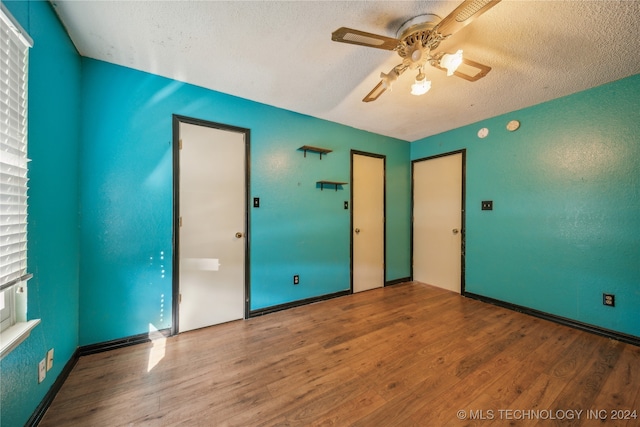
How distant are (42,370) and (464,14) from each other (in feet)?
10.1

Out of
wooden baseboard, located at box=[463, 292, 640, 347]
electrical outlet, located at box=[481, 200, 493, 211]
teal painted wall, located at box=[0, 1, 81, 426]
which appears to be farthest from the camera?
electrical outlet, located at box=[481, 200, 493, 211]

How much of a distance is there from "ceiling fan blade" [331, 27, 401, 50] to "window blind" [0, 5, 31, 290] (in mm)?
1512

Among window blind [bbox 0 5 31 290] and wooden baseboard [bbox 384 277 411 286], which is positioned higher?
window blind [bbox 0 5 31 290]

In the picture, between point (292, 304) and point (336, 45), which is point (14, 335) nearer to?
point (292, 304)

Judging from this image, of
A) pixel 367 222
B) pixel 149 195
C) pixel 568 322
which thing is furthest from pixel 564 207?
pixel 149 195

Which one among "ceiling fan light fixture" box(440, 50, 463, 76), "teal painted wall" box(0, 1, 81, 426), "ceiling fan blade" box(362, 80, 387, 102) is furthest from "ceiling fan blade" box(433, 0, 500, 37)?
"teal painted wall" box(0, 1, 81, 426)

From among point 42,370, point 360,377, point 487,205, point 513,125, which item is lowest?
point 360,377

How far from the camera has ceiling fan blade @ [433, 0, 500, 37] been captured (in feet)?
3.38

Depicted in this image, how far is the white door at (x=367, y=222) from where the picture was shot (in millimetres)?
3418

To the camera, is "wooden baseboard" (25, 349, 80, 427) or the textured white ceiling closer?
"wooden baseboard" (25, 349, 80, 427)

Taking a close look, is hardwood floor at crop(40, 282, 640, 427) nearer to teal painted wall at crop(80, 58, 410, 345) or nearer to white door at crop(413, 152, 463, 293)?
teal painted wall at crop(80, 58, 410, 345)

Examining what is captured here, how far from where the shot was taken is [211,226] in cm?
238

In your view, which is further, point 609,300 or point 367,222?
point 367,222

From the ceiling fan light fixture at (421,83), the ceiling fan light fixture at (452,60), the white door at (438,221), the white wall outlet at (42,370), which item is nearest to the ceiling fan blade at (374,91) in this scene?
the ceiling fan light fixture at (421,83)
